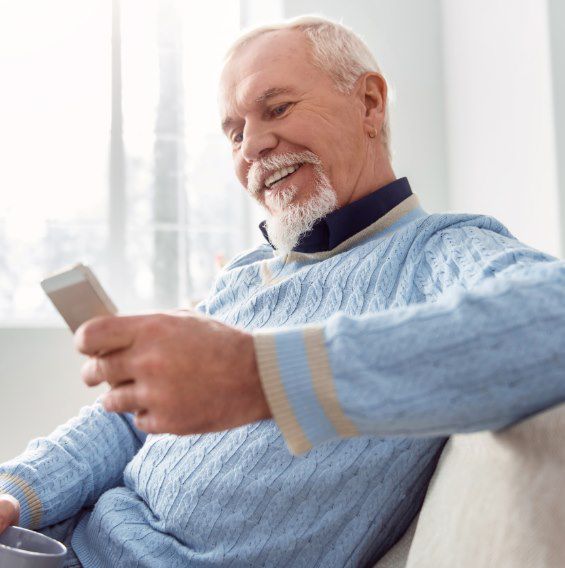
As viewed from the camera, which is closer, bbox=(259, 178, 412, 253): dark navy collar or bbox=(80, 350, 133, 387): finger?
bbox=(80, 350, 133, 387): finger

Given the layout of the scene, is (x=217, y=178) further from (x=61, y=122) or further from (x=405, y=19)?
(x=405, y=19)

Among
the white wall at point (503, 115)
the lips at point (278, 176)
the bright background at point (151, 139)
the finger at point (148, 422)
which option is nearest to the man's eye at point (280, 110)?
the lips at point (278, 176)

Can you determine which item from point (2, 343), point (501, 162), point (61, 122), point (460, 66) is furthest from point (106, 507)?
point (460, 66)

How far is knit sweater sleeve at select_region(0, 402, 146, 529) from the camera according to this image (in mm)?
1138

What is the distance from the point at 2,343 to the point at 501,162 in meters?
1.99

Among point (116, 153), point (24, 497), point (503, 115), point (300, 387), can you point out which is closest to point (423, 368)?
point (300, 387)

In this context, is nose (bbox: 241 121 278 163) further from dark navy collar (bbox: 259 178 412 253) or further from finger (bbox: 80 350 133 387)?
finger (bbox: 80 350 133 387)

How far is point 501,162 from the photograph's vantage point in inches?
108

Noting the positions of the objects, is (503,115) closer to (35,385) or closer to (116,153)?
(116,153)

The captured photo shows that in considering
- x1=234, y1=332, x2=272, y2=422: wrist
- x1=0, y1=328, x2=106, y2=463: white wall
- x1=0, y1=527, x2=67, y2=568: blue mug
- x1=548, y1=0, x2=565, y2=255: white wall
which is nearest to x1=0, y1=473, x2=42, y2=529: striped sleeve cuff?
x1=0, y1=527, x2=67, y2=568: blue mug

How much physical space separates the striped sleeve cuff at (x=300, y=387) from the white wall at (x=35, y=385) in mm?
2251

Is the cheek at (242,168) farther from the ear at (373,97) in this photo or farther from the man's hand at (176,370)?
the man's hand at (176,370)

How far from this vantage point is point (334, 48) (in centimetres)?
136

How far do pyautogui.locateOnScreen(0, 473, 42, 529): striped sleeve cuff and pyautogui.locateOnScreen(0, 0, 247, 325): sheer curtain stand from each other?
74.9 inches
